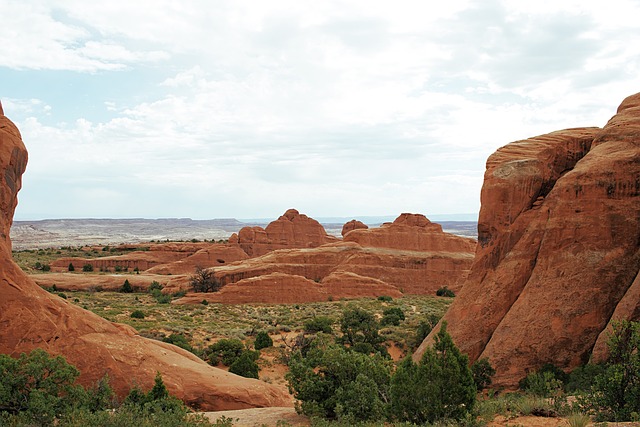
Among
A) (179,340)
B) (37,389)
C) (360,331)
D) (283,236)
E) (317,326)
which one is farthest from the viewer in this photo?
(283,236)

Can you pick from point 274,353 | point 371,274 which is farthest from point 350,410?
point 371,274

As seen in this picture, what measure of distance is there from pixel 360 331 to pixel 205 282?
27.1 meters

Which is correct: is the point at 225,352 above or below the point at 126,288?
above

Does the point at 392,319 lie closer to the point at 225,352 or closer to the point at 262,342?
the point at 262,342

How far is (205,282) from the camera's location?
5247 centimetres

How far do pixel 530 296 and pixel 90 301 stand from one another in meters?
35.9

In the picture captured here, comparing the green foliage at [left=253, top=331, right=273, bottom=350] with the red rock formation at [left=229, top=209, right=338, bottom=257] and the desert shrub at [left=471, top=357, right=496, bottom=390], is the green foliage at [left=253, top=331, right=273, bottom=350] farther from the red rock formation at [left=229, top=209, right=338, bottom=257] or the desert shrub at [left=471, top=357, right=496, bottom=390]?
the red rock formation at [left=229, top=209, right=338, bottom=257]

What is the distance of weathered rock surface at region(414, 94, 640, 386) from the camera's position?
16547 mm

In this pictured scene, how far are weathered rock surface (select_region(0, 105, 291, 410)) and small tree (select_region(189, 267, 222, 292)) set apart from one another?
3636 centimetres

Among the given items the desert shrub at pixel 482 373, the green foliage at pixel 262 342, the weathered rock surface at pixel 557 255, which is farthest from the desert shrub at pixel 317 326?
the desert shrub at pixel 482 373

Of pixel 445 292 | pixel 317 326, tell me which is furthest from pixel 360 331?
pixel 445 292

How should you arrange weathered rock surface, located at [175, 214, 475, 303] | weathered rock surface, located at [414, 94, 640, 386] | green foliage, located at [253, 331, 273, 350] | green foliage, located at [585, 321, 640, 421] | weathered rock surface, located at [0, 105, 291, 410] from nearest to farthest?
green foliage, located at [585, 321, 640, 421] < weathered rock surface, located at [0, 105, 291, 410] < weathered rock surface, located at [414, 94, 640, 386] < green foliage, located at [253, 331, 273, 350] < weathered rock surface, located at [175, 214, 475, 303]

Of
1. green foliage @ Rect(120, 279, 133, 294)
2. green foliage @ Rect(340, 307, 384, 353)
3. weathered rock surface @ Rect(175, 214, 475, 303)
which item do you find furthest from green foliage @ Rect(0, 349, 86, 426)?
green foliage @ Rect(120, 279, 133, 294)

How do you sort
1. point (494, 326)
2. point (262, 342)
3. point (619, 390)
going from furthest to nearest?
point (262, 342), point (494, 326), point (619, 390)
